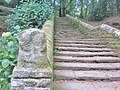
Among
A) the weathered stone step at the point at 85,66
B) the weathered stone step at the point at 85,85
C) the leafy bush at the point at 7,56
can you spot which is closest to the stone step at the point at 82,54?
the weathered stone step at the point at 85,66

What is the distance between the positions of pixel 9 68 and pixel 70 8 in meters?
19.5

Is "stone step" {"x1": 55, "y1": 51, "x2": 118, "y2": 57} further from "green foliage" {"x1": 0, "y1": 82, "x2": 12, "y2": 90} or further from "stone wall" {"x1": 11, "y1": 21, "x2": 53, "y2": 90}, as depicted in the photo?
"stone wall" {"x1": 11, "y1": 21, "x2": 53, "y2": 90}

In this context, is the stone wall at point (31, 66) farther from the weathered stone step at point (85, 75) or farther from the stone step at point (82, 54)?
the stone step at point (82, 54)

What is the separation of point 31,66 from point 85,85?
4.48 feet

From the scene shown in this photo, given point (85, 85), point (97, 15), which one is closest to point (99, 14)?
point (97, 15)

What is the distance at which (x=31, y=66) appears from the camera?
235cm

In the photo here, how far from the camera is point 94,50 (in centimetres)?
550

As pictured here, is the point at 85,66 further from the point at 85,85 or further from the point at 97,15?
the point at 97,15

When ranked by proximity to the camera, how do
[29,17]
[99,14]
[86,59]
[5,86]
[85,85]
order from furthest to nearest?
1. [99,14]
2. [29,17]
3. [86,59]
4. [85,85]
5. [5,86]

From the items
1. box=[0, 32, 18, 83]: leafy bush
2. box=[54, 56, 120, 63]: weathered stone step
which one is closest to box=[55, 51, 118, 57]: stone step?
box=[54, 56, 120, 63]: weathered stone step

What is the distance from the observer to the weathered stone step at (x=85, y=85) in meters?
3.29

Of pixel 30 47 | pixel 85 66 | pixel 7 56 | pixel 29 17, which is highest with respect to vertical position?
pixel 29 17

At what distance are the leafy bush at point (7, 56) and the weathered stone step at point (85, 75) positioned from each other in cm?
95

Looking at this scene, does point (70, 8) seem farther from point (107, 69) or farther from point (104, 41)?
point (107, 69)
